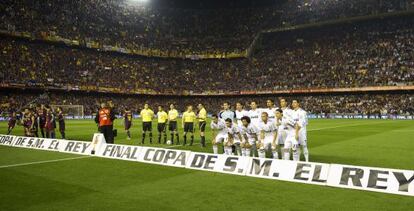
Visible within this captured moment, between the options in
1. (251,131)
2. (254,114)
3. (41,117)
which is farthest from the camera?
(41,117)

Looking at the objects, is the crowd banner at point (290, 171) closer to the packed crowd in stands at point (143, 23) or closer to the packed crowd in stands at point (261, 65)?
the packed crowd in stands at point (261, 65)

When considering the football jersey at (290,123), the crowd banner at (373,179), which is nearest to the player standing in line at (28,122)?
the football jersey at (290,123)

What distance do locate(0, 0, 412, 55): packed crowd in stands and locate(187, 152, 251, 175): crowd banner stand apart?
A: 50486 millimetres

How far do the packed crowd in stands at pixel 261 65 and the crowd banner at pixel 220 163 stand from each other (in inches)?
1758

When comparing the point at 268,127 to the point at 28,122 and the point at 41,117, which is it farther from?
the point at 28,122

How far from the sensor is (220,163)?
10820mm

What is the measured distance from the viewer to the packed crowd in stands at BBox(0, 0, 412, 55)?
57250 mm

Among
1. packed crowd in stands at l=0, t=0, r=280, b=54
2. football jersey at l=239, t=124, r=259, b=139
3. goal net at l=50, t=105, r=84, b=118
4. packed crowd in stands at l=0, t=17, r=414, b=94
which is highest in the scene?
packed crowd in stands at l=0, t=0, r=280, b=54

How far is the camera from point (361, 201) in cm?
755

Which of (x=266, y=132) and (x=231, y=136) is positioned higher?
A: (x=266, y=132)

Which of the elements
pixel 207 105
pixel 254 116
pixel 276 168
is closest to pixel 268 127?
pixel 254 116

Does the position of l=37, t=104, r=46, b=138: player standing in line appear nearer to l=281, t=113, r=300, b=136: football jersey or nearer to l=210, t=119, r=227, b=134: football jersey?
l=210, t=119, r=227, b=134: football jersey

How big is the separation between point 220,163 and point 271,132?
2.66 metres

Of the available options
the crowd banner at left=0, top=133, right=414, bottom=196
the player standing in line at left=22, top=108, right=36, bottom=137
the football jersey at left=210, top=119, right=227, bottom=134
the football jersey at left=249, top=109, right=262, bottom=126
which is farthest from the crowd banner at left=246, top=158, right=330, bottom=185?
the player standing in line at left=22, top=108, right=36, bottom=137
